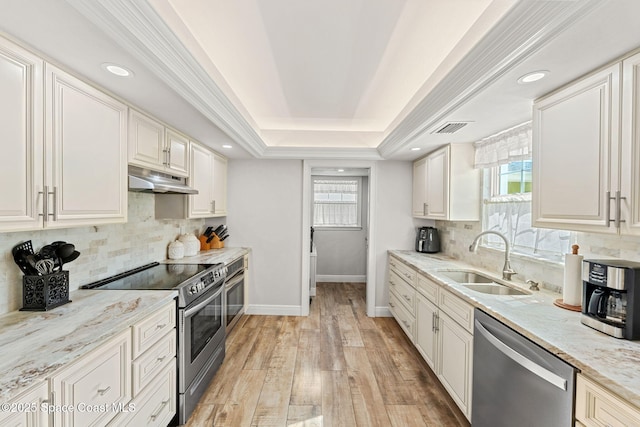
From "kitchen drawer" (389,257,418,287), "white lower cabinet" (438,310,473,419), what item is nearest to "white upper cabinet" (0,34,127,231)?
"white lower cabinet" (438,310,473,419)

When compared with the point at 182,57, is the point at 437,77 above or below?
above

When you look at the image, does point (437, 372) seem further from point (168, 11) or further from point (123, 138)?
point (168, 11)

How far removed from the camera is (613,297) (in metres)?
1.33

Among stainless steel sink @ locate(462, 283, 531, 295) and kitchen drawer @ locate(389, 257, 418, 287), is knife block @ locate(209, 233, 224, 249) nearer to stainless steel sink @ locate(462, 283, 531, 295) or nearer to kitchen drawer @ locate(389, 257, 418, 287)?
kitchen drawer @ locate(389, 257, 418, 287)

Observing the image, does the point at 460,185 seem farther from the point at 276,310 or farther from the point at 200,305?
the point at 276,310

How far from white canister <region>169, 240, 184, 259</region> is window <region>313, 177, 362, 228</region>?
3.35 metres

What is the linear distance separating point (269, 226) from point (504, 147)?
290cm

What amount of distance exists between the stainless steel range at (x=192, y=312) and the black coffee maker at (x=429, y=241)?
249 cm

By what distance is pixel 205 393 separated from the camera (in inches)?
94.5

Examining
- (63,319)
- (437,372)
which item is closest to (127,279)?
(63,319)

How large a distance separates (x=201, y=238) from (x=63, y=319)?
2.41 metres

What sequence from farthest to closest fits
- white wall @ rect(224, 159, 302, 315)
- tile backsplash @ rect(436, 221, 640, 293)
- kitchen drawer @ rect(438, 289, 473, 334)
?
white wall @ rect(224, 159, 302, 315)
kitchen drawer @ rect(438, 289, 473, 334)
tile backsplash @ rect(436, 221, 640, 293)

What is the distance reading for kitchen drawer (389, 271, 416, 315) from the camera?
3.11m

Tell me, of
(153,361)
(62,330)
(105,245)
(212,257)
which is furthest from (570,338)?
(212,257)
